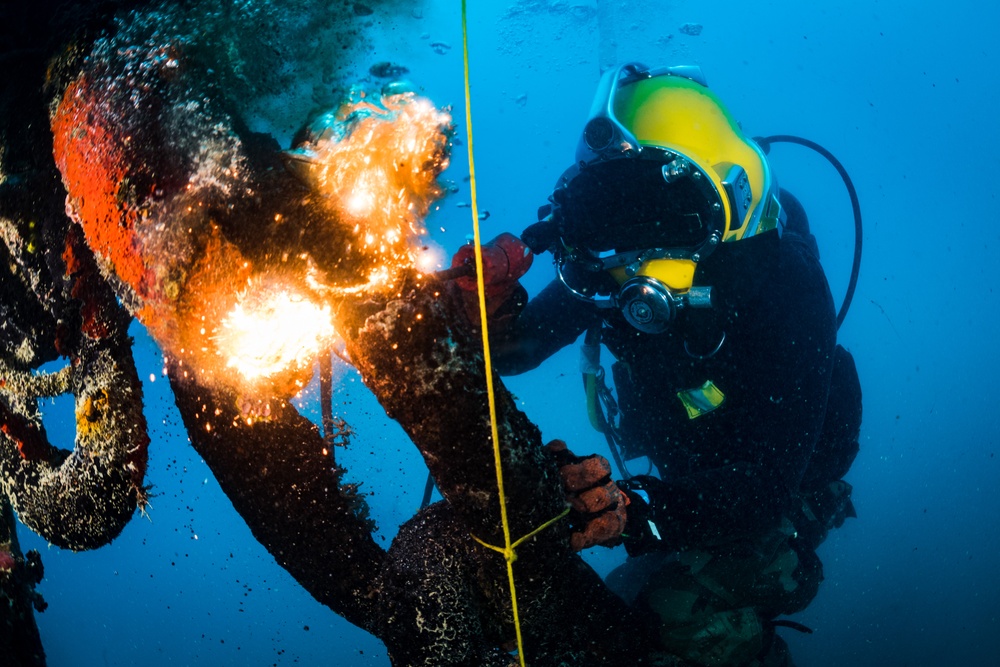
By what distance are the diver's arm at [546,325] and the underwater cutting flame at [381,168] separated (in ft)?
7.42

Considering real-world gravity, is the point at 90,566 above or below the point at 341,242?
above

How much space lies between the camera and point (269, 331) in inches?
65.6

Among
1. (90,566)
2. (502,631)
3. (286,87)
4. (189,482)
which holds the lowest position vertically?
(502,631)

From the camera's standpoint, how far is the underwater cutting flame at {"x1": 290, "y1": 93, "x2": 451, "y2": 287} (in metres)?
1.57

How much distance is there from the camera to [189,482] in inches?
1556

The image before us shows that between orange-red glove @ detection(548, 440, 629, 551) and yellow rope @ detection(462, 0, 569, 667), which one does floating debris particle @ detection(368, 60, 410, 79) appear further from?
orange-red glove @ detection(548, 440, 629, 551)

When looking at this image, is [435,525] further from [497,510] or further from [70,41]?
[70,41]

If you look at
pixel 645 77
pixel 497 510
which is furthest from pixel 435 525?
pixel 645 77

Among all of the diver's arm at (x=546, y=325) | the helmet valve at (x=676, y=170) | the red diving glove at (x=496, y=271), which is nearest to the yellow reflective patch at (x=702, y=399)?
the diver's arm at (x=546, y=325)

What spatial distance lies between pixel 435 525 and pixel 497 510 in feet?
1.08

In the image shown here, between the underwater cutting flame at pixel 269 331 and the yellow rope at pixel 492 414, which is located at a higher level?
the underwater cutting flame at pixel 269 331

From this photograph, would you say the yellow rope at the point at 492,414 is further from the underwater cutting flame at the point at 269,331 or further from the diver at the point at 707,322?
the diver at the point at 707,322

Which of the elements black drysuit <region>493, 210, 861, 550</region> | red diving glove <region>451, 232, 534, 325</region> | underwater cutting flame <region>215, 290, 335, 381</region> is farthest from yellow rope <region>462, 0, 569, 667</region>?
black drysuit <region>493, 210, 861, 550</region>

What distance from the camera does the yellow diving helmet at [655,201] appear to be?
128 inches
